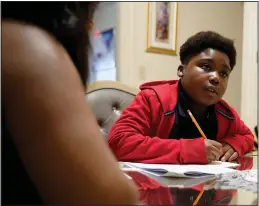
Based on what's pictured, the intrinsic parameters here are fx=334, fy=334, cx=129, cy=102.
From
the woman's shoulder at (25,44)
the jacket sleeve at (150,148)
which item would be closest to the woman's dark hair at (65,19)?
the woman's shoulder at (25,44)

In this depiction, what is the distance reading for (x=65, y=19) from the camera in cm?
32

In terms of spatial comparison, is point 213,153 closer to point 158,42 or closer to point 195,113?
point 195,113

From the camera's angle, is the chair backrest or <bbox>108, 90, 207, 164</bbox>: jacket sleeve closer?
<bbox>108, 90, 207, 164</bbox>: jacket sleeve

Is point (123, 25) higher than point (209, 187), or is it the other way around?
point (123, 25)

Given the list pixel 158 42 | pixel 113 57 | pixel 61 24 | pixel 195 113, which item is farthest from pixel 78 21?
pixel 158 42

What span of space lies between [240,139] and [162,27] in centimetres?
135

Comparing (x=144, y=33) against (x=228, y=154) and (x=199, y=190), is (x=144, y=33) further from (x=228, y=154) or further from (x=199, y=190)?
(x=199, y=190)

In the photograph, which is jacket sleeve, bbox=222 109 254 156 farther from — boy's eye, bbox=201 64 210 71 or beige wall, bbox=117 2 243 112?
beige wall, bbox=117 2 243 112

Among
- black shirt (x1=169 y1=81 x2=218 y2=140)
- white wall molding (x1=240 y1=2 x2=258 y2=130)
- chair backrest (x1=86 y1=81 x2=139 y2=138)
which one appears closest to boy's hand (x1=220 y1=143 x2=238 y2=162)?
black shirt (x1=169 y1=81 x2=218 y2=140)

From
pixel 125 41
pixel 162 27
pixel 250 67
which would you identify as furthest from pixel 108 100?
pixel 250 67

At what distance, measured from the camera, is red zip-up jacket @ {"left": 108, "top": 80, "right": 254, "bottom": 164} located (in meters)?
0.75

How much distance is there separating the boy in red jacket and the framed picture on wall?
103 centimetres

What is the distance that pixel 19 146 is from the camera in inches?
10.2

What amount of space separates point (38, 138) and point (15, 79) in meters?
0.05
